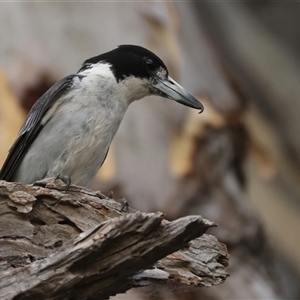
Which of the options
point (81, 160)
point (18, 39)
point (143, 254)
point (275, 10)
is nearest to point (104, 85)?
point (81, 160)

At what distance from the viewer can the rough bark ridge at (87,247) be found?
5.13 ft

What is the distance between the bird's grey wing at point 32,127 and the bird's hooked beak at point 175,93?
0.36 metres

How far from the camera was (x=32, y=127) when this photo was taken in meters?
2.50

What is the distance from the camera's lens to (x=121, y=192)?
3.58 meters

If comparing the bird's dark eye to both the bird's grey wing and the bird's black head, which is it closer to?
the bird's black head

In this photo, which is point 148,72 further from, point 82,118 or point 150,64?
point 82,118

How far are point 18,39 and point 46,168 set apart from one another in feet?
4.99

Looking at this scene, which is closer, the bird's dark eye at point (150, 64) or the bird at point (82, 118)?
the bird at point (82, 118)

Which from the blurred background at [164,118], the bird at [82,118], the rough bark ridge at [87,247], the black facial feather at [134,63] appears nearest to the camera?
the rough bark ridge at [87,247]

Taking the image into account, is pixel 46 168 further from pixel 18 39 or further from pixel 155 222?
pixel 18 39

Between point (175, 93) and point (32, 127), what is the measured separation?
0.58 m

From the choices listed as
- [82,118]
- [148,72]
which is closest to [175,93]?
[148,72]

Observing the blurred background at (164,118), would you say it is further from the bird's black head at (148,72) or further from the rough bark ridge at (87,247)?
the rough bark ridge at (87,247)


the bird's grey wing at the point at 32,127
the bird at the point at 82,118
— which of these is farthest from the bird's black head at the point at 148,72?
the bird's grey wing at the point at 32,127
